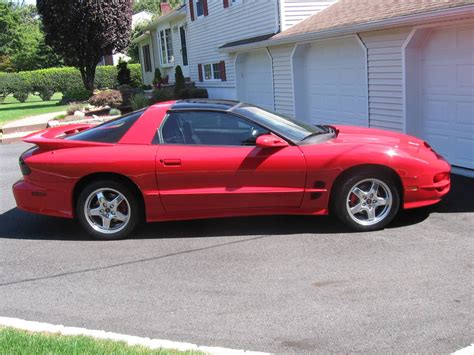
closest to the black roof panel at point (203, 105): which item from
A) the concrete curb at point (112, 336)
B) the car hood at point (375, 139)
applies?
the car hood at point (375, 139)

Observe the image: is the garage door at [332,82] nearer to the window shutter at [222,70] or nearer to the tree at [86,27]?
the window shutter at [222,70]

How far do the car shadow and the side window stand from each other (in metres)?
1.02

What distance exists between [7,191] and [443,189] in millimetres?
6817

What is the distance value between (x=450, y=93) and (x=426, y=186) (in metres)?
3.51

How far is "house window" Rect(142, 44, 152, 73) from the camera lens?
35.5 metres

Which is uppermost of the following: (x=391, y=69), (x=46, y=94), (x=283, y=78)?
(x=391, y=69)

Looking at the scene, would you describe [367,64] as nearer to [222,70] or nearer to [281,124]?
[281,124]

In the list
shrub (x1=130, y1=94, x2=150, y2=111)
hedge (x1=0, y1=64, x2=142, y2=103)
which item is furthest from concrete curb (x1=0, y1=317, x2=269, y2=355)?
hedge (x1=0, y1=64, x2=142, y2=103)

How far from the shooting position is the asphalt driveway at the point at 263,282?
3.65 m

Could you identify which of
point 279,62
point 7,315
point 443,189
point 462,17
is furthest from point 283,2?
point 7,315

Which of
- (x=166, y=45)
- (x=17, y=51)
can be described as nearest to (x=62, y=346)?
(x=166, y=45)

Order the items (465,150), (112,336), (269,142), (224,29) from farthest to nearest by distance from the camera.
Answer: (224,29) → (465,150) → (269,142) → (112,336)

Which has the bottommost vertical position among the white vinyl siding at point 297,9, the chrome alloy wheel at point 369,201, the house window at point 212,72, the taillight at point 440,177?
the chrome alloy wheel at point 369,201

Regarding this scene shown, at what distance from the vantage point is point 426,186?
564 centimetres
